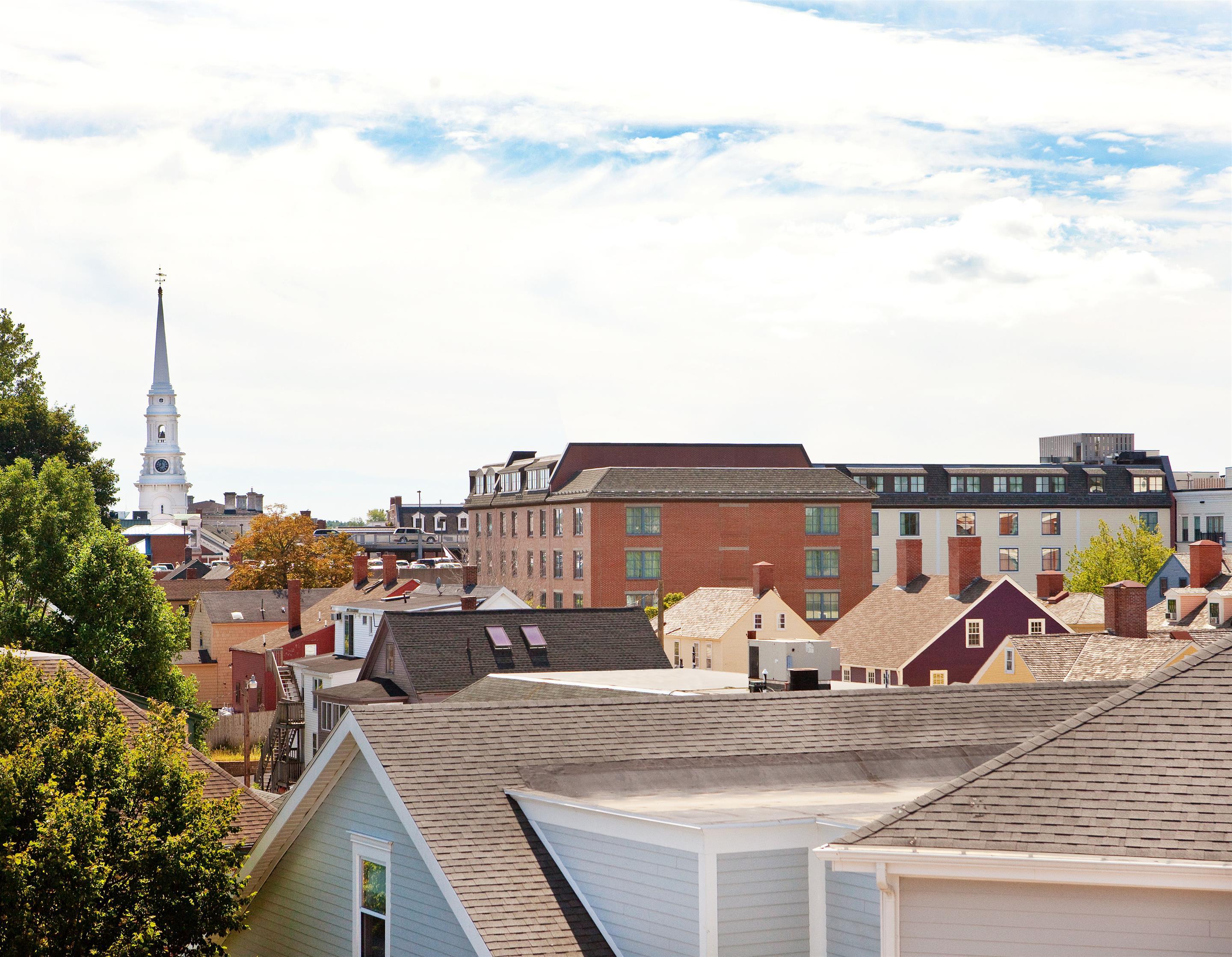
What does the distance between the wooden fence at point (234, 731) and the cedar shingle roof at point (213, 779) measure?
1391 inches

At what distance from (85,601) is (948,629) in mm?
38640

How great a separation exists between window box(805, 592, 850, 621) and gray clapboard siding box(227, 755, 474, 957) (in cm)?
7967

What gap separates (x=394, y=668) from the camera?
4838 cm

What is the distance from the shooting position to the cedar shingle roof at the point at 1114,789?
1016cm

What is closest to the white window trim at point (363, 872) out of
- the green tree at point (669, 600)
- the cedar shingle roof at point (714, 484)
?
the green tree at point (669, 600)

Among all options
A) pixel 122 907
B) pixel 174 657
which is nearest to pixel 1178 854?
pixel 122 907

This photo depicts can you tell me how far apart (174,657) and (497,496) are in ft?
222

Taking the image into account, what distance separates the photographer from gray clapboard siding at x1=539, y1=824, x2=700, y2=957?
1233 centimetres

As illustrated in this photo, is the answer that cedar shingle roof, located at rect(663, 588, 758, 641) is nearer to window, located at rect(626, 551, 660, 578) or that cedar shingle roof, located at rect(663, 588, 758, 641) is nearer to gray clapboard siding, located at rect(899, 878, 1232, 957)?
window, located at rect(626, 551, 660, 578)

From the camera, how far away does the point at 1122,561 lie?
307 feet

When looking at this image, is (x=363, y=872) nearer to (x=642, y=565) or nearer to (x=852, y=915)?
(x=852, y=915)

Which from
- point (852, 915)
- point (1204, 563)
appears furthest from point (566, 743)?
point (1204, 563)

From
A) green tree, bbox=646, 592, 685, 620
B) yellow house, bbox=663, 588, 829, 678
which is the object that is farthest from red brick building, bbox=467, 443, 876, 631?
yellow house, bbox=663, 588, 829, 678

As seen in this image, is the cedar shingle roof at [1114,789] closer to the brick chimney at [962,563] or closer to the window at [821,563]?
the brick chimney at [962,563]
